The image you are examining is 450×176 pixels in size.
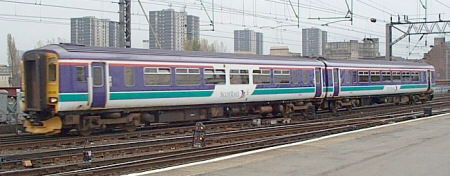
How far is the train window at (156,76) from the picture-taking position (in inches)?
709

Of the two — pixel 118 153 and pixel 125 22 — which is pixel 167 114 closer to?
pixel 125 22

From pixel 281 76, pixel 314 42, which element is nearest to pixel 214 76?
pixel 281 76

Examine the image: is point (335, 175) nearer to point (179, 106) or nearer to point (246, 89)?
point (179, 106)

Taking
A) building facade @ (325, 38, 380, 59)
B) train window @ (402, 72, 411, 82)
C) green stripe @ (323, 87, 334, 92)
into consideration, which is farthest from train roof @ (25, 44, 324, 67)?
building facade @ (325, 38, 380, 59)

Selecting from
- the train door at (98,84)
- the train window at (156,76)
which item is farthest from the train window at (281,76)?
the train door at (98,84)

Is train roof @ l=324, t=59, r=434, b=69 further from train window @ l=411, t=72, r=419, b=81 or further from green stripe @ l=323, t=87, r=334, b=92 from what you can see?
green stripe @ l=323, t=87, r=334, b=92

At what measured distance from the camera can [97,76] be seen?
16656 millimetres

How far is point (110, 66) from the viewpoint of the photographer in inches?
666

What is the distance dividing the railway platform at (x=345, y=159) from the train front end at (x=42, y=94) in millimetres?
6890

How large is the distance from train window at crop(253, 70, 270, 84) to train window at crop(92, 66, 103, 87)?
299 inches

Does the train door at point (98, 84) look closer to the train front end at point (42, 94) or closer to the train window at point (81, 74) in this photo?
the train window at point (81, 74)

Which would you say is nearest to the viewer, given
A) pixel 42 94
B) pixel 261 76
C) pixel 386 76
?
pixel 42 94

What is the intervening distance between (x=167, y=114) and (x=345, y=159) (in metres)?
9.37

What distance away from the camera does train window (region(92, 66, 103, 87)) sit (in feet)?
54.3
